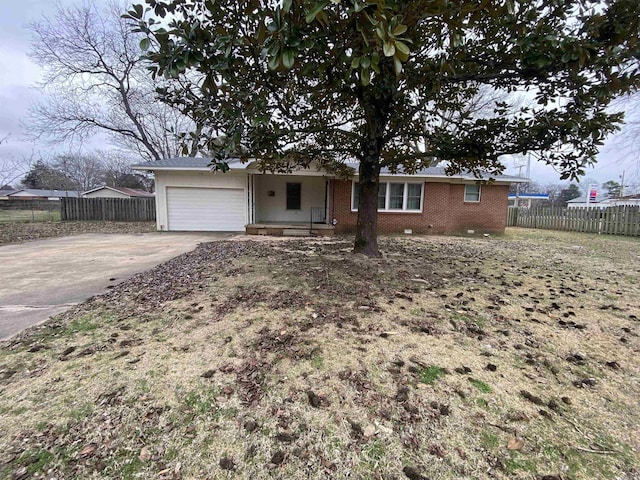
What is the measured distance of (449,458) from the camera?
1669mm

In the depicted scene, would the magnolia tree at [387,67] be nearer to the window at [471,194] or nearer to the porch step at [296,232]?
the porch step at [296,232]

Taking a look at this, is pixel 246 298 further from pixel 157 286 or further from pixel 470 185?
pixel 470 185

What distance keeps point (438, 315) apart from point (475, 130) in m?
4.28

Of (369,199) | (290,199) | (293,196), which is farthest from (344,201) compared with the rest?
(369,199)

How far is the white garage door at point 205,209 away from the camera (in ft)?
41.4

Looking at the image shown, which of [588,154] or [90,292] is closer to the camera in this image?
[90,292]

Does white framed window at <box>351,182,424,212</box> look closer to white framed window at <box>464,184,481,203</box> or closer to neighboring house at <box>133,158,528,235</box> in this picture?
neighboring house at <box>133,158,528,235</box>

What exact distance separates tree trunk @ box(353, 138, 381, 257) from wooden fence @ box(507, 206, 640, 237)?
526 inches

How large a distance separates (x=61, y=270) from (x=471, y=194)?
13735mm

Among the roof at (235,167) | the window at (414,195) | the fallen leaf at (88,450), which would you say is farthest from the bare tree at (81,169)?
the fallen leaf at (88,450)

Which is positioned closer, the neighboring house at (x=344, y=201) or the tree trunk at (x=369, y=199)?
the tree trunk at (x=369, y=199)

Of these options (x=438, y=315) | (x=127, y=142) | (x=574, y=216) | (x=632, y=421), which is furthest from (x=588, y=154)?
(x=127, y=142)

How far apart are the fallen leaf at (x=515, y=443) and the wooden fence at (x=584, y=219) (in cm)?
1611

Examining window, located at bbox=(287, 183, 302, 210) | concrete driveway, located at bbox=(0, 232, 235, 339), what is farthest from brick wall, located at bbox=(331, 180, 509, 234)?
concrete driveway, located at bbox=(0, 232, 235, 339)
